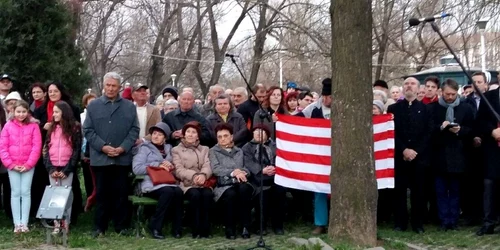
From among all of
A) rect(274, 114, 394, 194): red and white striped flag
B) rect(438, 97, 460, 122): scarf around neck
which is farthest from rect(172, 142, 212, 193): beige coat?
rect(438, 97, 460, 122): scarf around neck

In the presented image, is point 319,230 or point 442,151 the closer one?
point 319,230

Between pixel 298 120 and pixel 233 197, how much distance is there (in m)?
1.27

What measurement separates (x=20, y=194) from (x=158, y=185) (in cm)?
180

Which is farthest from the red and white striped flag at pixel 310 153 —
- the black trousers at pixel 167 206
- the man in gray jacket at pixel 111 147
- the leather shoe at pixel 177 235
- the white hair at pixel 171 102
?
the white hair at pixel 171 102

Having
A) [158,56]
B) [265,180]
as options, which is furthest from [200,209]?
[158,56]

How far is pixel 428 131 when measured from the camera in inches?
383

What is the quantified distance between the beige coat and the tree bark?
2082mm

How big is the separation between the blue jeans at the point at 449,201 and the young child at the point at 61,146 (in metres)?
4.83

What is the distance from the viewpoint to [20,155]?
955 centimetres

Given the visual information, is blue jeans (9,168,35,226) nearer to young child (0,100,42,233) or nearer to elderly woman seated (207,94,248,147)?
young child (0,100,42,233)

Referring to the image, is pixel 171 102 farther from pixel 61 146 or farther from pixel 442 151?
pixel 442 151

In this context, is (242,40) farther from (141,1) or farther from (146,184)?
(146,184)

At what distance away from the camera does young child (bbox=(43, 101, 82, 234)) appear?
9508 mm

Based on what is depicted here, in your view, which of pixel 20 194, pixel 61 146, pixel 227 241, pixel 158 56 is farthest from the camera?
pixel 158 56
